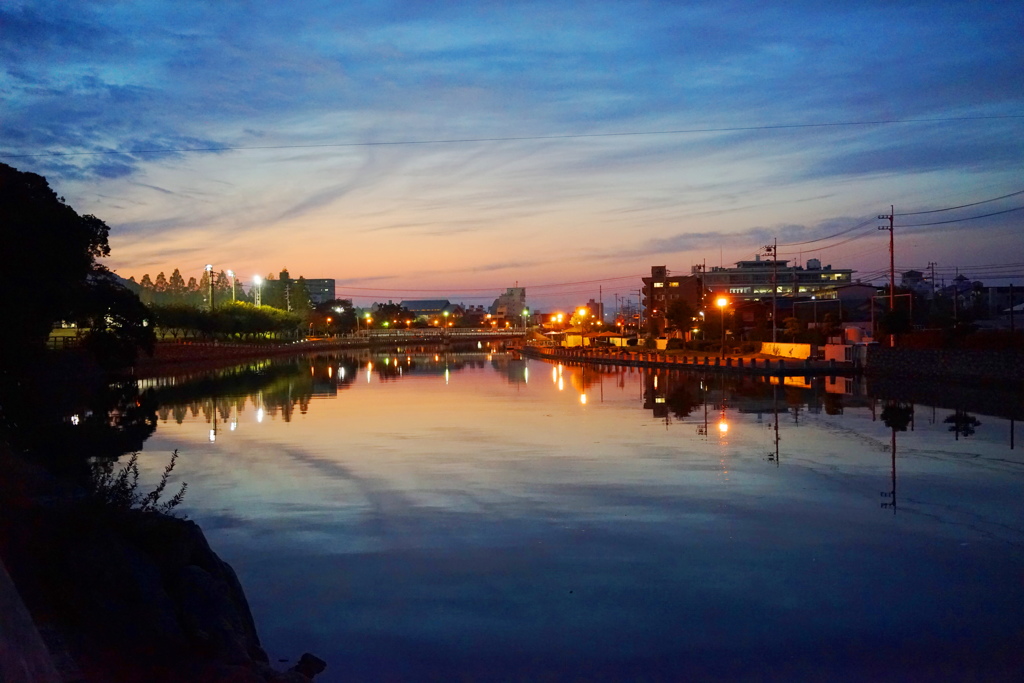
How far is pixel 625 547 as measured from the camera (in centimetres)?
1170

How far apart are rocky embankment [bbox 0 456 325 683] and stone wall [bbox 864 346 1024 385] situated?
37.7 metres

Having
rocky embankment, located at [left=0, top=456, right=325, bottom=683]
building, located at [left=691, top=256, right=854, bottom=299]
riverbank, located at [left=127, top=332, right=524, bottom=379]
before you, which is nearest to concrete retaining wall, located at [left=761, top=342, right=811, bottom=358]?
riverbank, located at [left=127, top=332, right=524, bottom=379]

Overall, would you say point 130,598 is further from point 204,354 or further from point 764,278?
point 764,278

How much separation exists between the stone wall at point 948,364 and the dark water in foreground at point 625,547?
16.1 meters

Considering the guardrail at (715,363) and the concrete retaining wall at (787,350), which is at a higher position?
the concrete retaining wall at (787,350)

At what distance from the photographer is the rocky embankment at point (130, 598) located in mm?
7160

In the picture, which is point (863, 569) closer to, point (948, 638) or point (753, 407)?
point (948, 638)

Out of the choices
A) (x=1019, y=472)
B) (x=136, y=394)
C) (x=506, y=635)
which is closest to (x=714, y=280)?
(x=136, y=394)

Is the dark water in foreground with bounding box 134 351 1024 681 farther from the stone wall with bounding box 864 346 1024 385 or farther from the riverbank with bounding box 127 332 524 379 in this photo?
the riverbank with bounding box 127 332 524 379

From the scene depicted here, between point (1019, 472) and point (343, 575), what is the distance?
13.1 m

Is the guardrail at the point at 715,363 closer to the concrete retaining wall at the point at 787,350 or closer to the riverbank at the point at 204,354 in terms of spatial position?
the concrete retaining wall at the point at 787,350

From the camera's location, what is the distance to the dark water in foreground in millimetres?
8375

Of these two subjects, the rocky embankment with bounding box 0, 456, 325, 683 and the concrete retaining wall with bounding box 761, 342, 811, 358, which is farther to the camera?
the concrete retaining wall with bounding box 761, 342, 811, 358

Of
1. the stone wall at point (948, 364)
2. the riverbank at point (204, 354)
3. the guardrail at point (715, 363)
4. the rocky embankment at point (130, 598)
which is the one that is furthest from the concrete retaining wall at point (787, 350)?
the rocky embankment at point (130, 598)
